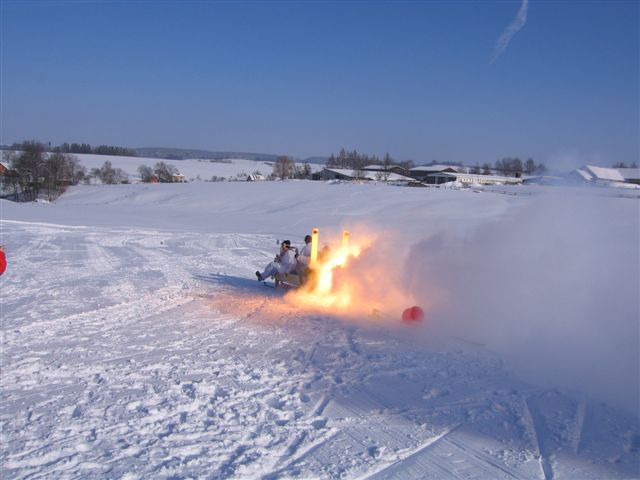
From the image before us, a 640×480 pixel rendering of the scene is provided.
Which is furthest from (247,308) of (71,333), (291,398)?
(291,398)

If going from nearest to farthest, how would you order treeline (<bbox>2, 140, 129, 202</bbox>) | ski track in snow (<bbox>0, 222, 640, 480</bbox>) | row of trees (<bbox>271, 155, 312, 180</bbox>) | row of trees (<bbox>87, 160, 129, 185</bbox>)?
ski track in snow (<bbox>0, 222, 640, 480</bbox>) < treeline (<bbox>2, 140, 129, 202</bbox>) < row of trees (<bbox>87, 160, 129, 185</bbox>) < row of trees (<bbox>271, 155, 312, 180</bbox>)

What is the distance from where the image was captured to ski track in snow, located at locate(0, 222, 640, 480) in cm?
477

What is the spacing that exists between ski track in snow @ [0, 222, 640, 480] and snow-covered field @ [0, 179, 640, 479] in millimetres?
27

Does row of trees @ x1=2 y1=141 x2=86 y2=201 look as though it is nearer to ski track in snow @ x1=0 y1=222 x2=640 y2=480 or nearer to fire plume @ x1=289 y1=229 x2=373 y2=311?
fire plume @ x1=289 y1=229 x2=373 y2=311

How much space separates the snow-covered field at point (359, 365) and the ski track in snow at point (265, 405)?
0.03 metres

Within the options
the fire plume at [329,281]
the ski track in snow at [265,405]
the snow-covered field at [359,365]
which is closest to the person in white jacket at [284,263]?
the snow-covered field at [359,365]

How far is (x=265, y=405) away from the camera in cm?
598

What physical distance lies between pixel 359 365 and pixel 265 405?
1924 millimetres

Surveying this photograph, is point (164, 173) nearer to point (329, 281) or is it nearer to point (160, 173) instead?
point (160, 173)

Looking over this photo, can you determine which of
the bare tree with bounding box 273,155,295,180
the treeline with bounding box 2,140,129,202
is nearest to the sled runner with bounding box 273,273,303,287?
the treeline with bounding box 2,140,129,202

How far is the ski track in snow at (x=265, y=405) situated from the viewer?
4.77 m

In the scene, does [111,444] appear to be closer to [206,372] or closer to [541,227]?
[206,372]

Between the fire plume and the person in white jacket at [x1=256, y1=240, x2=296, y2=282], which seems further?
the person in white jacket at [x1=256, y1=240, x2=296, y2=282]

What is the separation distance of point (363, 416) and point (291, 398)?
3.05ft
